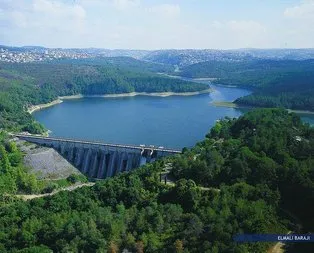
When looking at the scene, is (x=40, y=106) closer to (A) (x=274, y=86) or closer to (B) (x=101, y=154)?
(B) (x=101, y=154)

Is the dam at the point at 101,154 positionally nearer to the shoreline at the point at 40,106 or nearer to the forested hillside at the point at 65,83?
the forested hillside at the point at 65,83

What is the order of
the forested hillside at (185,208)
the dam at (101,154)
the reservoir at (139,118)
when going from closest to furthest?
the forested hillside at (185,208) → the dam at (101,154) → the reservoir at (139,118)

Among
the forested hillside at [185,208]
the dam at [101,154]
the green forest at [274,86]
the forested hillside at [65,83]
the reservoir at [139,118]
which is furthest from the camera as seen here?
the forested hillside at [65,83]

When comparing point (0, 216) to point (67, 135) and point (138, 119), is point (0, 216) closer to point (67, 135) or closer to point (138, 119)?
point (67, 135)

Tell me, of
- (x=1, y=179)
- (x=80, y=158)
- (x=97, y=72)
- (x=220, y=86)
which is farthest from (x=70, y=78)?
(x=1, y=179)

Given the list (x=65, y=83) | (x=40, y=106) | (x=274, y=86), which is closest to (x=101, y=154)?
(x=40, y=106)

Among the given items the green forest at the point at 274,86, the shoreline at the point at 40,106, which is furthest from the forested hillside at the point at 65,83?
the green forest at the point at 274,86
